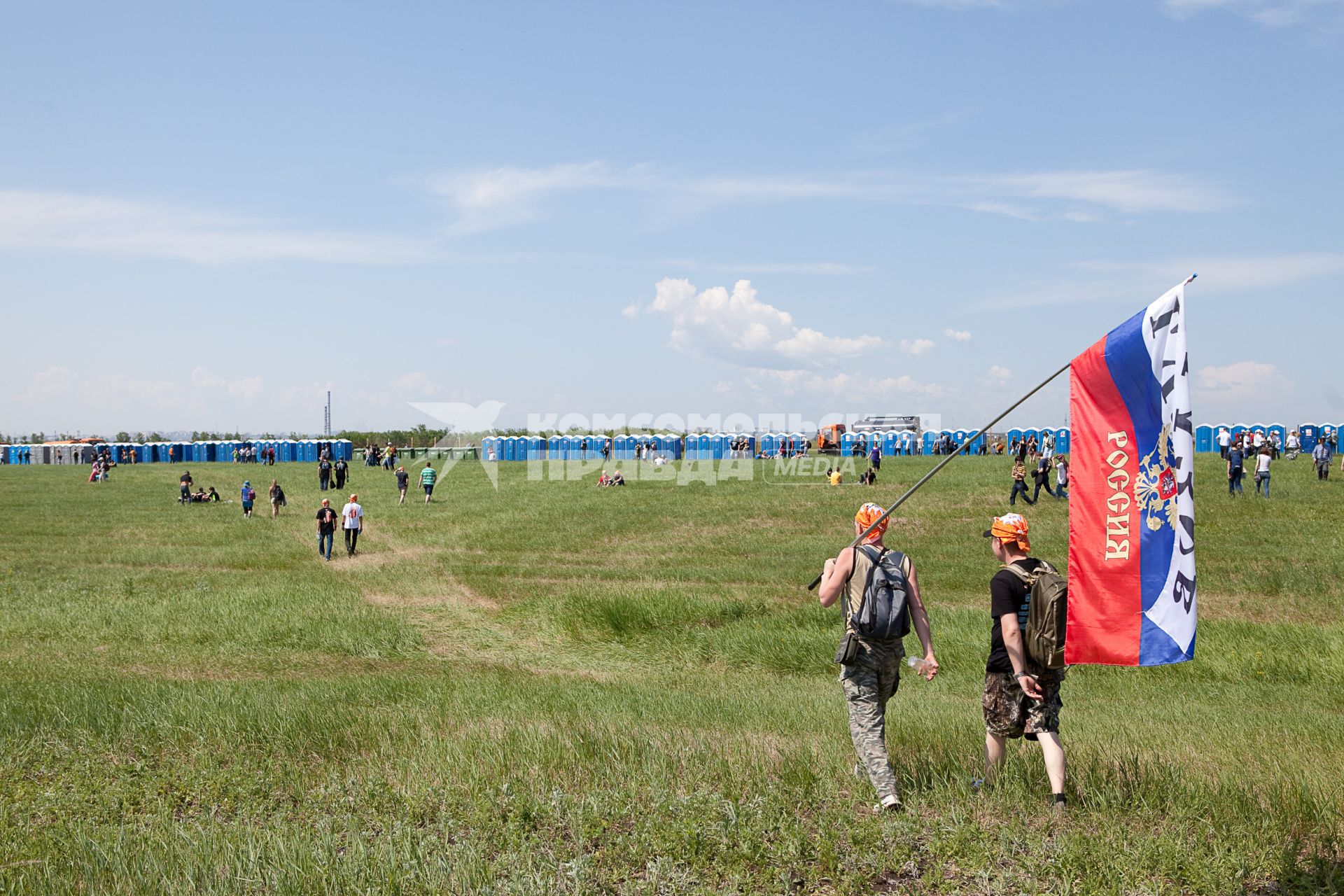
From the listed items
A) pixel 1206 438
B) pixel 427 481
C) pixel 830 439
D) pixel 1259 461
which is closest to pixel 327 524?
pixel 427 481

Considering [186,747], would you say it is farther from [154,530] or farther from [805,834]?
[154,530]

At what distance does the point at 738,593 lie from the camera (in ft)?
66.5

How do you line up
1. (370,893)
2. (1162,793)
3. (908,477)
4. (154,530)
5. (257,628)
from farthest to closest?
(908,477) → (154,530) → (257,628) → (1162,793) → (370,893)

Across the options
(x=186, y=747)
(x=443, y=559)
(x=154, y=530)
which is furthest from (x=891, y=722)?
(x=154, y=530)

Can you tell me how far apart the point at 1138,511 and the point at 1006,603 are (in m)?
1.05

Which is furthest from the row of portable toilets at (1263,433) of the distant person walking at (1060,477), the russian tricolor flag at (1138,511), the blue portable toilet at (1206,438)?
the russian tricolor flag at (1138,511)

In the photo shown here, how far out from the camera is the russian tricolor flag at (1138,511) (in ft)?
20.1

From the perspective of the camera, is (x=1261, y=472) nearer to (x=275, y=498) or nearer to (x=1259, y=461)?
(x=1259, y=461)

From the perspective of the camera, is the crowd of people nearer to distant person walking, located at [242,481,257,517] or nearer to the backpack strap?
the backpack strap

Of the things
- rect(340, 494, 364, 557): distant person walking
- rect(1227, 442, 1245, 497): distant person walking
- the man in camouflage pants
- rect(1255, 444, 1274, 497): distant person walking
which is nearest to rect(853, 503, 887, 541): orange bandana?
the man in camouflage pants

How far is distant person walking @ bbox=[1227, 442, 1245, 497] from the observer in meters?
34.0

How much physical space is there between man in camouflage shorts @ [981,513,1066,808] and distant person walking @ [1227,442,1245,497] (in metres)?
32.4

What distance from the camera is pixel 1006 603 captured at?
6.17m

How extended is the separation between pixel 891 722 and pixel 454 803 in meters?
→ 3.86
